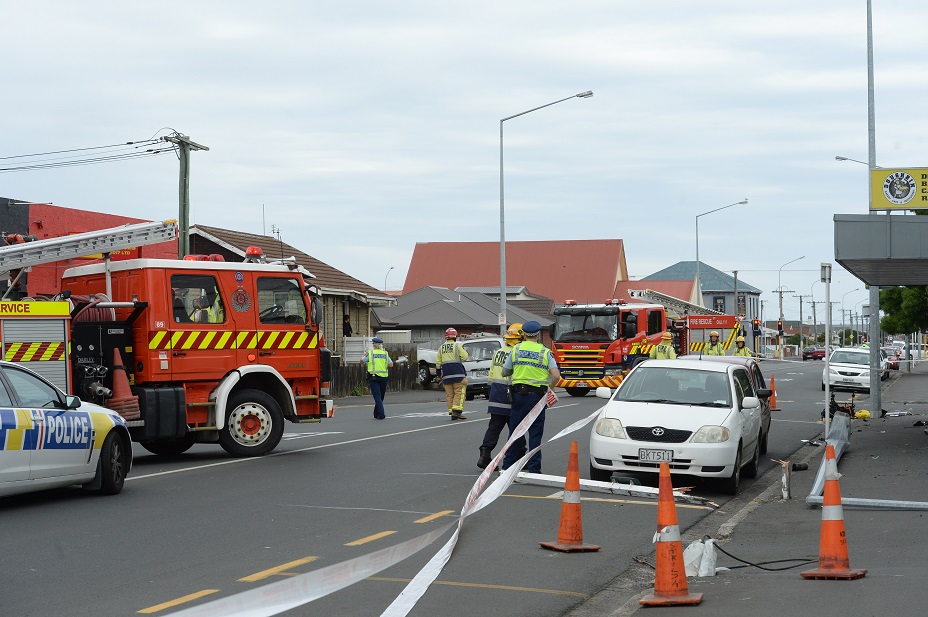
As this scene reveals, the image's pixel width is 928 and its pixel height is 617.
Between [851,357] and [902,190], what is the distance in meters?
18.9

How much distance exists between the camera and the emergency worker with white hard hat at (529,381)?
1361cm

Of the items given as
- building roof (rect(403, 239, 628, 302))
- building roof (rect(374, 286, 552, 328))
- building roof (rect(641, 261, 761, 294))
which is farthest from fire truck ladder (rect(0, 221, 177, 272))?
building roof (rect(641, 261, 761, 294))

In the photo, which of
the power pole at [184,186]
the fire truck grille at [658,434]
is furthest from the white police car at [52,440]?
the power pole at [184,186]

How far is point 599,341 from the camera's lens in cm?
3216

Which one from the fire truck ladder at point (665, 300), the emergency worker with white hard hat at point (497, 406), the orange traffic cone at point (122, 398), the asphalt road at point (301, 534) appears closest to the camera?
the asphalt road at point (301, 534)

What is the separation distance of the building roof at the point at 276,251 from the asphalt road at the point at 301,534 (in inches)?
869

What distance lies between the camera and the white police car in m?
10.9

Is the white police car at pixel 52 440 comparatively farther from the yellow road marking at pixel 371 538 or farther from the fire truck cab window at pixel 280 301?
the fire truck cab window at pixel 280 301

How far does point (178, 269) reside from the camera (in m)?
15.6

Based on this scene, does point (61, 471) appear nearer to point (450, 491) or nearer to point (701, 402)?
point (450, 491)

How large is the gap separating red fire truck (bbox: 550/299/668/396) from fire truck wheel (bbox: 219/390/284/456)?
16.6 meters

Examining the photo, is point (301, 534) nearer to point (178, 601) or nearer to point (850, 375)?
point (178, 601)

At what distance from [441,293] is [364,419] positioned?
39.0 meters

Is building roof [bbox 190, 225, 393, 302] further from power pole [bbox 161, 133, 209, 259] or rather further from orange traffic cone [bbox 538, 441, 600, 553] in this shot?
orange traffic cone [bbox 538, 441, 600, 553]
